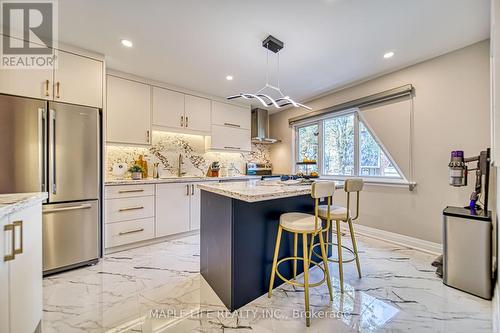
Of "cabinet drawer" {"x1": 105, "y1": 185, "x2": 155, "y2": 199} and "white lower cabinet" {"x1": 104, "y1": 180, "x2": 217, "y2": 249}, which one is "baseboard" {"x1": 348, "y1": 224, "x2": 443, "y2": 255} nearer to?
"white lower cabinet" {"x1": 104, "y1": 180, "x2": 217, "y2": 249}

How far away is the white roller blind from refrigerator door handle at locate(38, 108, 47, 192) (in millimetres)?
4057

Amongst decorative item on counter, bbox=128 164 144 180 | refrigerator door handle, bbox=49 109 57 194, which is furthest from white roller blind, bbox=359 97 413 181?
refrigerator door handle, bbox=49 109 57 194

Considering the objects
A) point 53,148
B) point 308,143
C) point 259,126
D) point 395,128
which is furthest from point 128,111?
point 395,128

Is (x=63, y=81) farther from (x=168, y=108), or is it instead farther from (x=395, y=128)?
(x=395, y=128)

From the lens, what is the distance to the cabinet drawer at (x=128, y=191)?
2578 millimetres

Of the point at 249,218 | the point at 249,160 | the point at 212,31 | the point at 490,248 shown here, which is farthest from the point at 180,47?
the point at 490,248

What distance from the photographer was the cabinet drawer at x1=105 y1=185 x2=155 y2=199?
2578 mm

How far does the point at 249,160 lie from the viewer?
486 centimetres

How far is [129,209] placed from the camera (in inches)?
107

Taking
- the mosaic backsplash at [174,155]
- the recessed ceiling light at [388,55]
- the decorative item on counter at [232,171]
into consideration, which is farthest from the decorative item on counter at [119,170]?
the recessed ceiling light at [388,55]

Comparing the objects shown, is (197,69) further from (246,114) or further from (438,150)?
(438,150)

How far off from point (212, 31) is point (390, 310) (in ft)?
9.51

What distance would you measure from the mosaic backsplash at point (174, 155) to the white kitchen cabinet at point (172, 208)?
64 cm

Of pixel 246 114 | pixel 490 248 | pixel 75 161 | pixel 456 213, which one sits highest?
pixel 246 114
